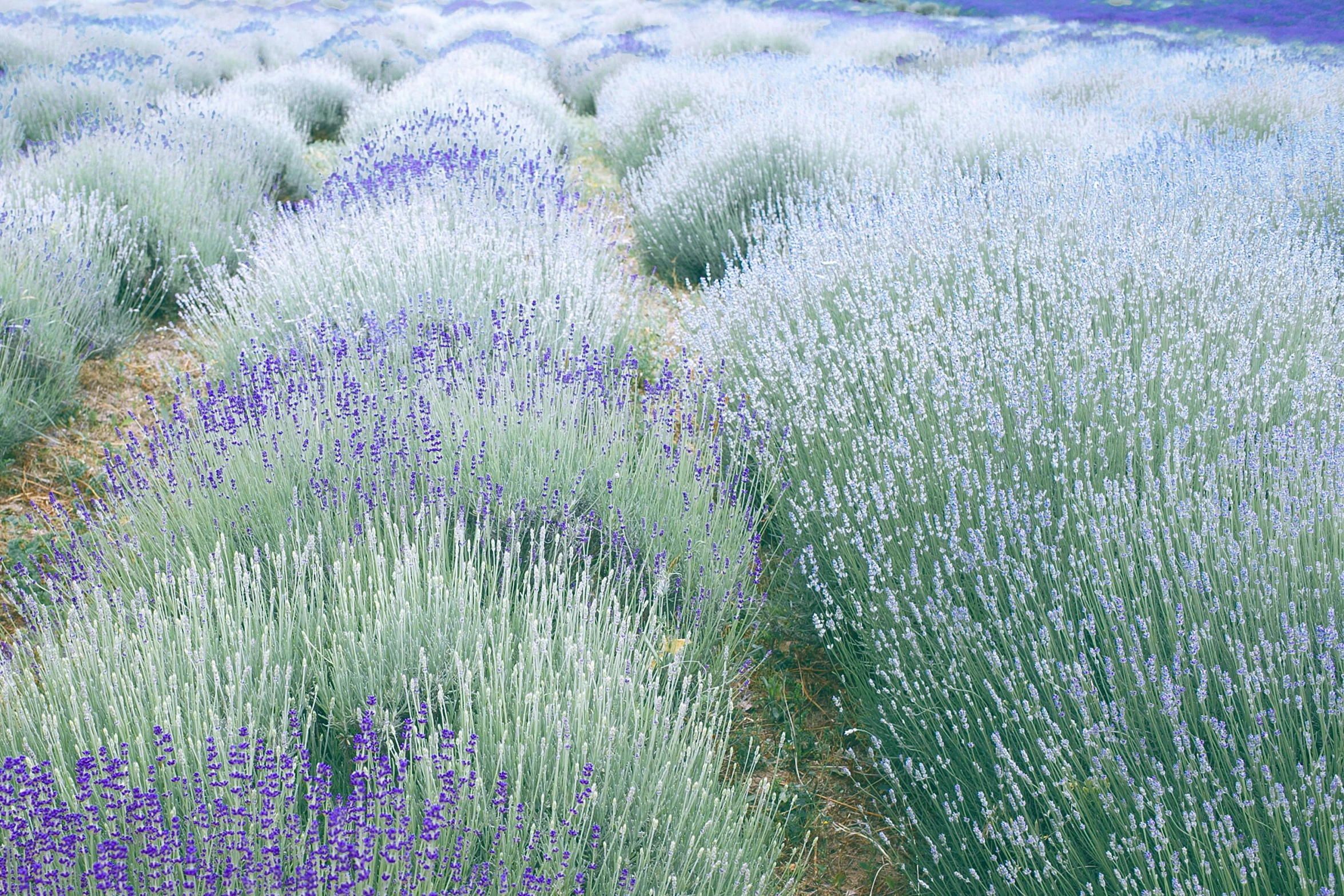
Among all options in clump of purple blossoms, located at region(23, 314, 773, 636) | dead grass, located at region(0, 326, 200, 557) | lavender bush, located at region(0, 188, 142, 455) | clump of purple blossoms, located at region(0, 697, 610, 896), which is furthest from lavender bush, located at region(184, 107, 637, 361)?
clump of purple blossoms, located at region(0, 697, 610, 896)

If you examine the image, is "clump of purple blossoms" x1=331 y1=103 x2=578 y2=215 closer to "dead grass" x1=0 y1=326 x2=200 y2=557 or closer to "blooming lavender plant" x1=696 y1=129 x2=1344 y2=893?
"dead grass" x1=0 y1=326 x2=200 y2=557

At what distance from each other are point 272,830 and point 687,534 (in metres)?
1.52

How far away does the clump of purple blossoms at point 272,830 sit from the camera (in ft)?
4.12

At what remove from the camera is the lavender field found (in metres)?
1.46

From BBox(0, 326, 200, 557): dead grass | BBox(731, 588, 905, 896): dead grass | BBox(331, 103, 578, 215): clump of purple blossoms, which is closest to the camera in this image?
BBox(731, 588, 905, 896): dead grass

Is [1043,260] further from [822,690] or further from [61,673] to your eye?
[61,673]

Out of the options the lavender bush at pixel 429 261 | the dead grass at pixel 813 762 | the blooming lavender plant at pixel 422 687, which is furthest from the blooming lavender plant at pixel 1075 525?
the lavender bush at pixel 429 261

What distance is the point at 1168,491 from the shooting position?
183cm

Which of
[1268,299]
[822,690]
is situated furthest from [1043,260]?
[822,690]

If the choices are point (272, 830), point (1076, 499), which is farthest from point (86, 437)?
point (1076, 499)

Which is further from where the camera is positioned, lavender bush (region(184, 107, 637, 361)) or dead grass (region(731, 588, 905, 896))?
lavender bush (region(184, 107, 637, 361))

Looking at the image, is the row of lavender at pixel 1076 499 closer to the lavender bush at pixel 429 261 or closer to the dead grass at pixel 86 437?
the lavender bush at pixel 429 261

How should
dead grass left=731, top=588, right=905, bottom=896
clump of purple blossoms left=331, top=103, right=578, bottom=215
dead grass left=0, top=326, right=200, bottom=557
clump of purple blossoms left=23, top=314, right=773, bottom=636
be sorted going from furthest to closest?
1. clump of purple blossoms left=331, top=103, right=578, bottom=215
2. dead grass left=0, top=326, right=200, bottom=557
3. clump of purple blossoms left=23, top=314, right=773, bottom=636
4. dead grass left=731, top=588, right=905, bottom=896

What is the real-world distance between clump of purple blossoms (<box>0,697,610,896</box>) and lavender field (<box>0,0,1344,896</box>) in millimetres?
13
